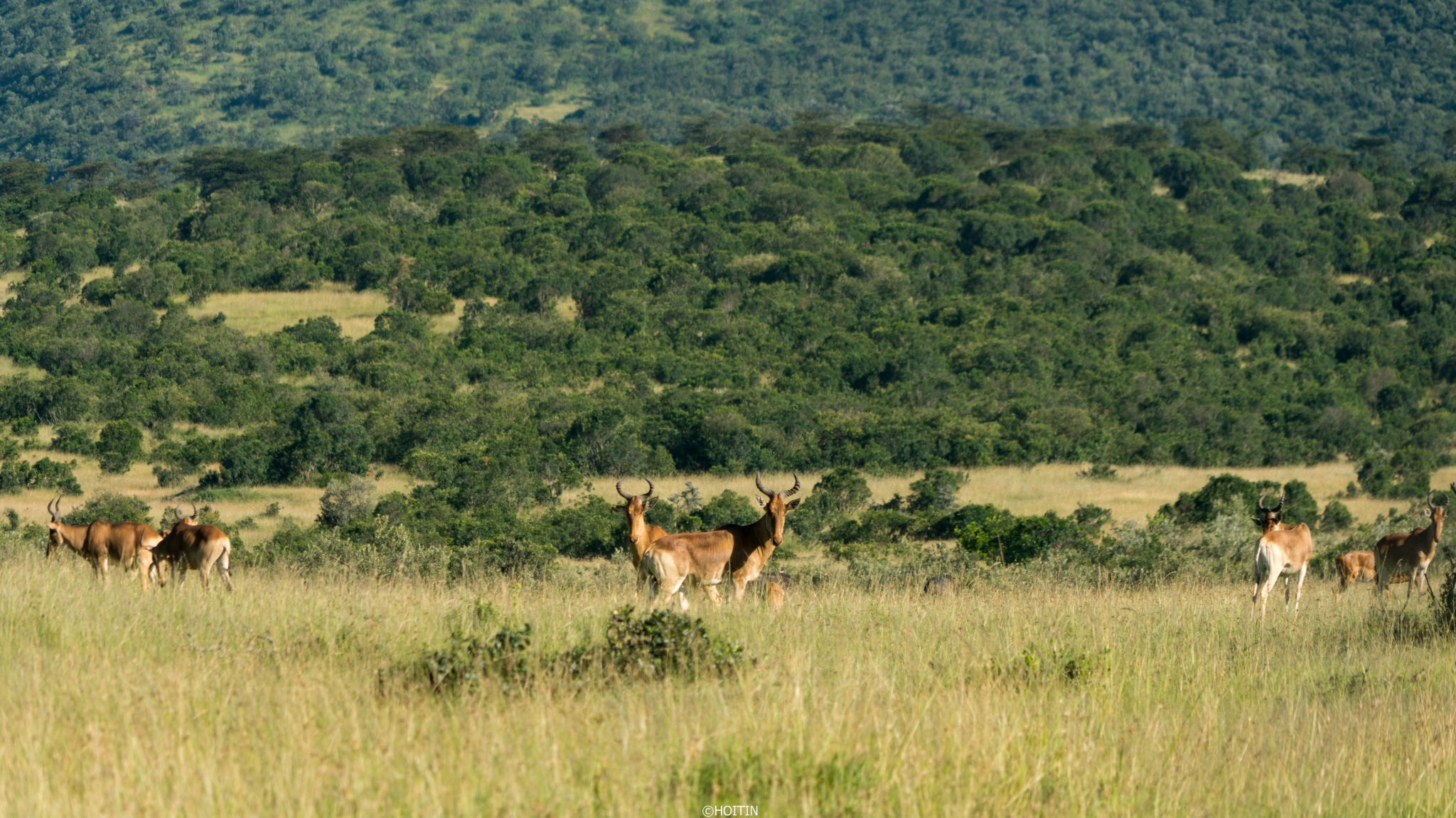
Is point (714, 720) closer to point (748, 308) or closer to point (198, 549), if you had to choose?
point (198, 549)

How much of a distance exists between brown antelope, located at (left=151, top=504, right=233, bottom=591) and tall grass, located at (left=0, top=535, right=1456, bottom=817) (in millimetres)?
2700

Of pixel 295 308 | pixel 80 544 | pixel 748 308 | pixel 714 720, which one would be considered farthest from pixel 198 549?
pixel 295 308

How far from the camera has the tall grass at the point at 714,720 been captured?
5094 mm

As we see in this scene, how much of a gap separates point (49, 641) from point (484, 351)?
43.9m

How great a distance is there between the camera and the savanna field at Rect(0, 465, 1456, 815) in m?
5.11

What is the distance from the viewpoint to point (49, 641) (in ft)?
24.7

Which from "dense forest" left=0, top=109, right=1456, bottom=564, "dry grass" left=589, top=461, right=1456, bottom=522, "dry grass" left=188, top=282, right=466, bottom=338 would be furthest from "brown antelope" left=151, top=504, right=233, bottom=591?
"dry grass" left=188, top=282, right=466, bottom=338

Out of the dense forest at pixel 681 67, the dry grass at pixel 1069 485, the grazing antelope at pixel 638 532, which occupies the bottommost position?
the dry grass at pixel 1069 485

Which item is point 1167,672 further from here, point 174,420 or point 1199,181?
point 1199,181

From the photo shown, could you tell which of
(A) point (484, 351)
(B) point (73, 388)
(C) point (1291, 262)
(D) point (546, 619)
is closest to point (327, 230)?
(A) point (484, 351)

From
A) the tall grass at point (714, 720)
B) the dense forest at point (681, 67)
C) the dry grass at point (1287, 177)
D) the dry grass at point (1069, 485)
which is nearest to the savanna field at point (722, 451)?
the tall grass at point (714, 720)

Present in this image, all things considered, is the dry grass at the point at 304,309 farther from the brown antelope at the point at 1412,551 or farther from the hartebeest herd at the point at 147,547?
the brown antelope at the point at 1412,551

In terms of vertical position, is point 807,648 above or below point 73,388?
above

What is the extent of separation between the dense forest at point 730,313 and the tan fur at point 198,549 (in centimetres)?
1457
